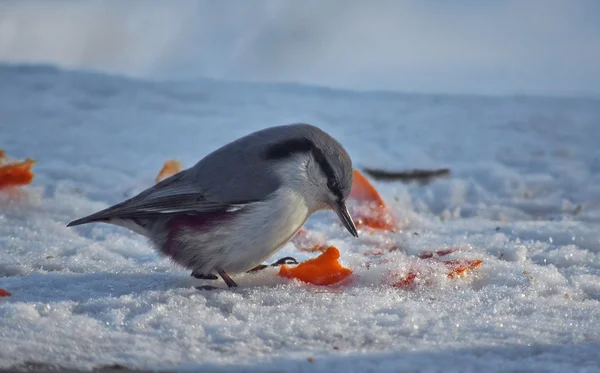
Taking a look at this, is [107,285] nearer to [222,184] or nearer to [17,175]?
[222,184]

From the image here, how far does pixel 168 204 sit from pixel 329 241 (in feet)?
4.09

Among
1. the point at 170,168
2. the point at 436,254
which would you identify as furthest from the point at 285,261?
the point at 170,168

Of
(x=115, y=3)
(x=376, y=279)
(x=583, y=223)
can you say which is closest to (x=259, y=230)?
(x=376, y=279)

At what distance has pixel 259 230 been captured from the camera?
3.56 m

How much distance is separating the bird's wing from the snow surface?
0.27 m

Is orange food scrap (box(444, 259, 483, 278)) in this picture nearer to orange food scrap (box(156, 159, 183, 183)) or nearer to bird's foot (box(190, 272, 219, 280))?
bird's foot (box(190, 272, 219, 280))

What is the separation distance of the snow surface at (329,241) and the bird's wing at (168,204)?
0.89 feet

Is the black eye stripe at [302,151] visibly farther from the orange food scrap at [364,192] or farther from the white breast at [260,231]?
the orange food scrap at [364,192]

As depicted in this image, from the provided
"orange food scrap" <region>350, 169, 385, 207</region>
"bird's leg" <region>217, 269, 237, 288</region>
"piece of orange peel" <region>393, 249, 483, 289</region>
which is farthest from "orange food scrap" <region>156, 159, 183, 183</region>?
A: "piece of orange peel" <region>393, 249, 483, 289</region>

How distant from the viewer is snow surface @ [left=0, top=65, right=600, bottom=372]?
282 cm

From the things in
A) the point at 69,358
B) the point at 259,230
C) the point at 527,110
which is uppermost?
the point at 527,110

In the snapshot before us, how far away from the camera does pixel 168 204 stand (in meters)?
3.68

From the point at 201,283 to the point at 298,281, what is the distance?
0.41 m

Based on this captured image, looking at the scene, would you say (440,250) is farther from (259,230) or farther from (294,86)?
(294,86)
